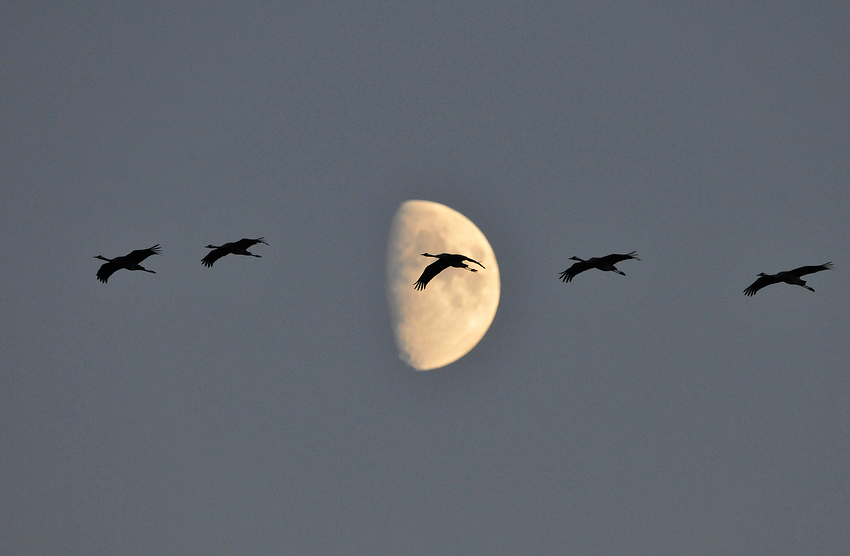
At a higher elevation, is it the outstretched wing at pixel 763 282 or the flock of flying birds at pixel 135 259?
the outstretched wing at pixel 763 282

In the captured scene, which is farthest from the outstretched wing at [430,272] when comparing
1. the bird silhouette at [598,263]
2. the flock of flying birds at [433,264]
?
the bird silhouette at [598,263]

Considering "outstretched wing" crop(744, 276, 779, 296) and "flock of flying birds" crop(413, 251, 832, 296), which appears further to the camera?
"outstretched wing" crop(744, 276, 779, 296)

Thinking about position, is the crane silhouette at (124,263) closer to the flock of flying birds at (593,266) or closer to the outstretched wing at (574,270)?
the flock of flying birds at (593,266)

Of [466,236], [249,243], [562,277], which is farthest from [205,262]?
[466,236]

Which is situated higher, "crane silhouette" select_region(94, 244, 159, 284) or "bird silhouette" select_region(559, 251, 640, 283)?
"bird silhouette" select_region(559, 251, 640, 283)

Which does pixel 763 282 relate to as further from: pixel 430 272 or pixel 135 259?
pixel 135 259

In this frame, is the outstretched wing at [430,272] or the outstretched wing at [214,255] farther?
the outstretched wing at [214,255]

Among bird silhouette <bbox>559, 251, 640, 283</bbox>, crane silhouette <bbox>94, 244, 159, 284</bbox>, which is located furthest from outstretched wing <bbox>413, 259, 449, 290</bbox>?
crane silhouette <bbox>94, 244, 159, 284</bbox>

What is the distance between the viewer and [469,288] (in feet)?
230

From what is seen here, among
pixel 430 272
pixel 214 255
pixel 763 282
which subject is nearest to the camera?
pixel 430 272

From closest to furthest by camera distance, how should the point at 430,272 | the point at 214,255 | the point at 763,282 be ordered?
1. the point at 430,272
2. the point at 214,255
3. the point at 763,282

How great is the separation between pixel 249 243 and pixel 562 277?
47.4 ft

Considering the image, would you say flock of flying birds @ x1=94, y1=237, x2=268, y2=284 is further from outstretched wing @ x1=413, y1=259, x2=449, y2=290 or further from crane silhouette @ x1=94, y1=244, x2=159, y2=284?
outstretched wing @ x1=413, y1=259, x2=449, y2=290

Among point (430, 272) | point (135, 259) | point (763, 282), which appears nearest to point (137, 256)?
point (135, 259)
